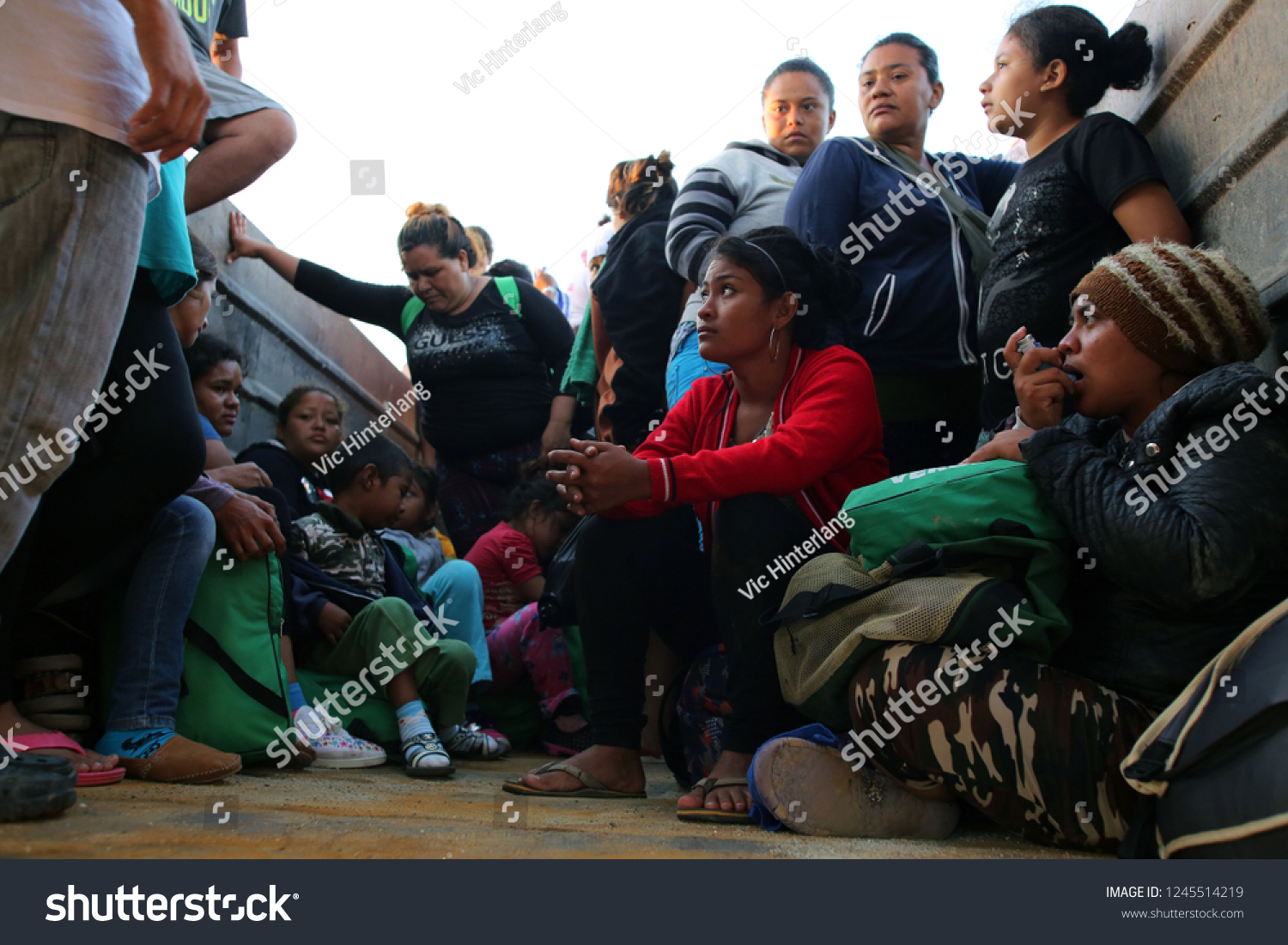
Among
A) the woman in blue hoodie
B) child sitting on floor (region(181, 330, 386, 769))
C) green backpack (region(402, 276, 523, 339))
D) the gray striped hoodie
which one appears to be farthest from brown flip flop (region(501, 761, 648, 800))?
green backpack (region(402, 276, 523, 339))

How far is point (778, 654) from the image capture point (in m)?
1.62

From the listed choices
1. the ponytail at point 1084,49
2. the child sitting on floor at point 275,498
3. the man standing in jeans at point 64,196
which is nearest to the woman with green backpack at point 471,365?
the child sitting on floor at point 275,498

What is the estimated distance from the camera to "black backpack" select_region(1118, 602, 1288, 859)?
3.52ft

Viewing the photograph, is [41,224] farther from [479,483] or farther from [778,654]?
[479,483]

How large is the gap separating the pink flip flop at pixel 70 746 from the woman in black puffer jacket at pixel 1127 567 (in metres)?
1.09

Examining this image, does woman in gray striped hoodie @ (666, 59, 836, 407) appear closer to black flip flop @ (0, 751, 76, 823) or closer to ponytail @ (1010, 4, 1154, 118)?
ponytail @ (1010, 4, 1154, 118)

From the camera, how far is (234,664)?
78.9 inches

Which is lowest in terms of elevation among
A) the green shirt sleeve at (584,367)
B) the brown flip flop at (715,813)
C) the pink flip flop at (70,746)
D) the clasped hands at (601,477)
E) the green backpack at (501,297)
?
the brown flip flop at (715,813)

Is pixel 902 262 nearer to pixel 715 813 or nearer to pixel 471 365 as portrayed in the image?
pixel 715 813

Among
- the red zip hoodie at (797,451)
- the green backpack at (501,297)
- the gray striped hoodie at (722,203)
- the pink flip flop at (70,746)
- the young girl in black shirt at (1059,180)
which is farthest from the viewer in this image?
the green backpack at (501,297)

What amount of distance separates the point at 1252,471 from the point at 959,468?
410 mm

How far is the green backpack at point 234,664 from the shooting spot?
6.45 ft

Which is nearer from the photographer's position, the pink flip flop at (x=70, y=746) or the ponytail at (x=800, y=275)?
the pink flip flop at (x=70, y=746)

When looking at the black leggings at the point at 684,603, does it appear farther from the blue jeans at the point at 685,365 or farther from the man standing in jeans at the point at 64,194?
the man standing in jeans at the point at 64,194
